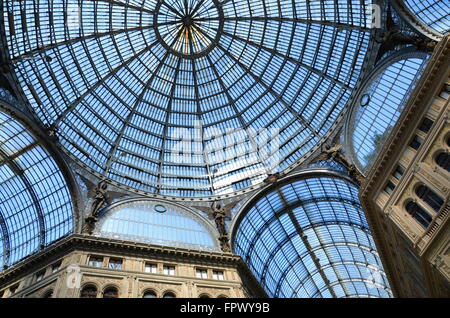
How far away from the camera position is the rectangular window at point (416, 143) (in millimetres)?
29297

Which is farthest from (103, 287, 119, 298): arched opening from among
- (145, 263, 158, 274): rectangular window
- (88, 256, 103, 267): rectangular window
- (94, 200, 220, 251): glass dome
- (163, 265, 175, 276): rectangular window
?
(94, 200, 220, 251): glass dome

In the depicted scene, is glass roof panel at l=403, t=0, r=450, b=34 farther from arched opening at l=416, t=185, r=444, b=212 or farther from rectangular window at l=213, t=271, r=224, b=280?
rectangular window at l=213, t=271, r=224, b=280

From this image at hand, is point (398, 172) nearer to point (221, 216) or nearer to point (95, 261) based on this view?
point (221, 216)

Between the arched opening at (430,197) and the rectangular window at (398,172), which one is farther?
the rectangular window at (398,172)

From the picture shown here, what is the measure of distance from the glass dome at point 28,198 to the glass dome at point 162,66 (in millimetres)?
3134

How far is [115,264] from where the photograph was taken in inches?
1321

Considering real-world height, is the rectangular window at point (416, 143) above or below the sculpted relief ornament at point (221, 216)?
below

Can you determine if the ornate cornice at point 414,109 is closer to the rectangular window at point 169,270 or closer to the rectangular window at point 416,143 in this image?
the rectangular window at point 416,143

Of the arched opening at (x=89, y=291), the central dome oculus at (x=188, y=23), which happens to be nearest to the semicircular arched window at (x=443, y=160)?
the arched opening at (x=89, y=291)

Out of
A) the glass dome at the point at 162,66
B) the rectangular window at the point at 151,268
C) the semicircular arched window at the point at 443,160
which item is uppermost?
the glass dome at the point at 162,66

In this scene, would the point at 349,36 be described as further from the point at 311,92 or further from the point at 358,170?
the point at 358,170

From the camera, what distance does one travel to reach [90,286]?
3052cm

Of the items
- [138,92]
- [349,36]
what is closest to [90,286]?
[138,92]
